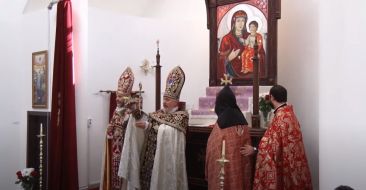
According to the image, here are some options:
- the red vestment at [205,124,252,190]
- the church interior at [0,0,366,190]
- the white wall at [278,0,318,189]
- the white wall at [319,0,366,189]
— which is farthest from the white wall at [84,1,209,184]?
the white wall at [319,0,366,189]

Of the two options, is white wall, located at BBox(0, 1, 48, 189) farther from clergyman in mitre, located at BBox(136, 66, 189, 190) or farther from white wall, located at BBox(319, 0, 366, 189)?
white wall, located at BBox(319, 0, 366, 189)

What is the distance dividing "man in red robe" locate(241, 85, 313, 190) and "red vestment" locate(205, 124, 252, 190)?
0.09 m

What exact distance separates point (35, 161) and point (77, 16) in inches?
96.4

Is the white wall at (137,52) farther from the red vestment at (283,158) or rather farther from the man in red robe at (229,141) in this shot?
the red vestment at (283,158)

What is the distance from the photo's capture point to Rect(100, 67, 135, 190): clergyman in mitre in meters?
4.43

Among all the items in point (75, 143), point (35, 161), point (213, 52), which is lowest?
point (35, 161)

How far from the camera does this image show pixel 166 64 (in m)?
6.30

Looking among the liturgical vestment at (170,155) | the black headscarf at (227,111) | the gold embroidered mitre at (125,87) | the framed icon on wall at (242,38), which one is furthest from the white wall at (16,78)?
the black headscarf at (227,111)

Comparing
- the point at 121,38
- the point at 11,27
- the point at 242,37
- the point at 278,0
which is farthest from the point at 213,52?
the point at 11,27

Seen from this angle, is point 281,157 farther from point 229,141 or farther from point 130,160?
point 130,160

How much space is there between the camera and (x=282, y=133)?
352 cm

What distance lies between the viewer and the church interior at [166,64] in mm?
3363

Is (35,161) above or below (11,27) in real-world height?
below

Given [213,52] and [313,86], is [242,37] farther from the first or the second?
[313,86]
